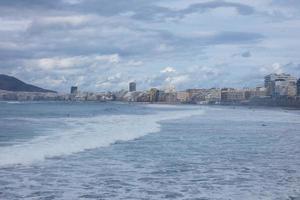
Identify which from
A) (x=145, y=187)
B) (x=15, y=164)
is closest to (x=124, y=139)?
(x=15, y=164)

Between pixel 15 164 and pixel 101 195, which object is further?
pixel 15 164

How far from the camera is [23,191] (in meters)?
14.5

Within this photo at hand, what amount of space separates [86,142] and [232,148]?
7940 millimetres

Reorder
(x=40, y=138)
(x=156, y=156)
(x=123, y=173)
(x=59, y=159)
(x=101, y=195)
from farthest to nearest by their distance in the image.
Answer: (x=40, y=138) → (x=156, y=156) → (x=59, y=159) → (x=123, y=173) → (x=101, y=195)

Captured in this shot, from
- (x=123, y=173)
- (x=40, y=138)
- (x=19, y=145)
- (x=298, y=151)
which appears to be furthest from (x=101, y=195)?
(x=40, y=138)

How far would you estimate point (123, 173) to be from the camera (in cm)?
1809

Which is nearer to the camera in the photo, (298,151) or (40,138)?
(298,151)

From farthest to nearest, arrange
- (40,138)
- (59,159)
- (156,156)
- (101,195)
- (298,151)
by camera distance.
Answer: (40,138)
(298,151)
(156,156)
(59,159)
(101,195)

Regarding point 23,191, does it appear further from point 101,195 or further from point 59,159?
point 59,159

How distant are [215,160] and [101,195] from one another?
8.71 meters

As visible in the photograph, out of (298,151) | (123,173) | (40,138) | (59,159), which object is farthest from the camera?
(40,138)

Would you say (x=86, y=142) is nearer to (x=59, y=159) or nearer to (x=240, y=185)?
(x=59, y=159)

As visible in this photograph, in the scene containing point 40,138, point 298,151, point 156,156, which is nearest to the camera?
point 156,156

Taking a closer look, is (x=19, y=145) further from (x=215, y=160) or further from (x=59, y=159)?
(x=215, y=160)
